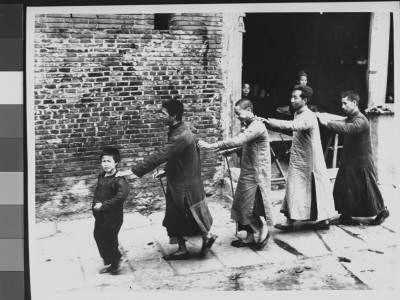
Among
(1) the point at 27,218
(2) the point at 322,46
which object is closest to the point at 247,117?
(2) the point at 322,46

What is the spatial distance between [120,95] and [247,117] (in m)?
1.44

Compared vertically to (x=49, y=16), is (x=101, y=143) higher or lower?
lower

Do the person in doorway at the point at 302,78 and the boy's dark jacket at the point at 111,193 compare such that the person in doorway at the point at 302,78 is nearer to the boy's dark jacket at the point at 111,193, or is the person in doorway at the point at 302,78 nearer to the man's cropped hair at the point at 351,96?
the man's cropped hair at the point at 351,96

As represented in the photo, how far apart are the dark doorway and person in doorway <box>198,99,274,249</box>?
2.40 feet

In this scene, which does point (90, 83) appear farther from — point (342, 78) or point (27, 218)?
point (342, 78)

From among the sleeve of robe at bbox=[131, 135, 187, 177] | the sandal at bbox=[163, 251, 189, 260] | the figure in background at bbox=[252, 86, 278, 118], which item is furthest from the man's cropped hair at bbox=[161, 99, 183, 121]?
the figure in background at bbox=[252, 86, 278, 118]

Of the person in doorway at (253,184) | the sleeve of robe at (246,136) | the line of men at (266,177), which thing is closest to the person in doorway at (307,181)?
the line of men at (266,177)

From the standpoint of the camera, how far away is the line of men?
4977 millimetres

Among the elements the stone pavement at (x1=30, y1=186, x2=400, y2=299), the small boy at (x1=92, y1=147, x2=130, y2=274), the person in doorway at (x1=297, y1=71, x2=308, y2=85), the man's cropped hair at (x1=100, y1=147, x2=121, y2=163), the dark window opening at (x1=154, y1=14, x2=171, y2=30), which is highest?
the dark window opening at (x1=154, y1=14, x2=171, y2=30)

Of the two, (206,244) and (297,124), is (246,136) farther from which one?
(206,244)

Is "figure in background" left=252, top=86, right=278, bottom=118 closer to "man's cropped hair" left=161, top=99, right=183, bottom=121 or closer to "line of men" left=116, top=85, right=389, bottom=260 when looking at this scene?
"line of men" left=116, top=85, right=389, bottom=260

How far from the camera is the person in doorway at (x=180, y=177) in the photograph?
4.93m

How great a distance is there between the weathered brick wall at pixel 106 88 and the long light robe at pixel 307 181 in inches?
47.1

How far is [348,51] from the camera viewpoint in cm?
564
